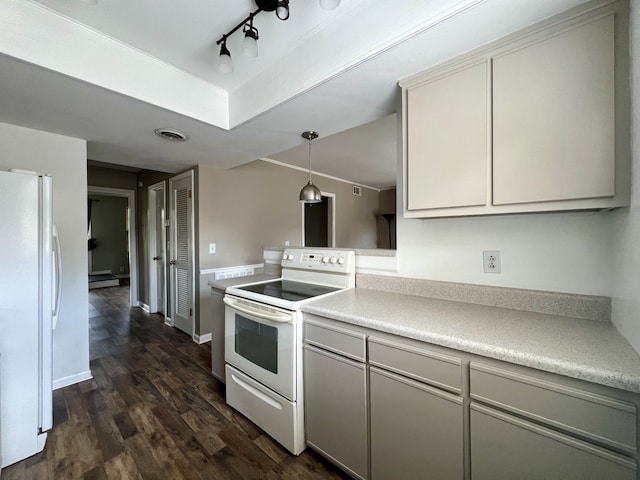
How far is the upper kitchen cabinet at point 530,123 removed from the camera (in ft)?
3.22

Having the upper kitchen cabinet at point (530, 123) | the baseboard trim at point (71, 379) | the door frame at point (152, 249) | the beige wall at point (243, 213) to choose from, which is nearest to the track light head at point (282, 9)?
the upper kitchen cabinet at point (530, 123)

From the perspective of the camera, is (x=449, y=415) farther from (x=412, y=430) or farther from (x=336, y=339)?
(x=336, y=339)

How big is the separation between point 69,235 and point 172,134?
132cm

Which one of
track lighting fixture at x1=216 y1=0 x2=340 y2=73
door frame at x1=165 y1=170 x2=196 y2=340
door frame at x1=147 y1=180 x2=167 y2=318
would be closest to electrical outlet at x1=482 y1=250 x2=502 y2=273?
track lighting fixture at x1=216 y1=0 x2=340 y2=73

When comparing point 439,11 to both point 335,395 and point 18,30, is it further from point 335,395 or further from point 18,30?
point 18,30

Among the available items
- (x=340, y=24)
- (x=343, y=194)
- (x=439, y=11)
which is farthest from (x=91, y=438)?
(x=343, y=194)

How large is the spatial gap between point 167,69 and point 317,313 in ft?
6.28

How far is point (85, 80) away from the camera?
148cm

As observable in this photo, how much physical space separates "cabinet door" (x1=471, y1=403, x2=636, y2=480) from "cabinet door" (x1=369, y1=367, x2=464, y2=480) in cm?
7

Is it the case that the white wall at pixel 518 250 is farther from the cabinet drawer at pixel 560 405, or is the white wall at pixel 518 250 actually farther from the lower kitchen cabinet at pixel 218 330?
the lower kitchen cabinet at pixel 218 330

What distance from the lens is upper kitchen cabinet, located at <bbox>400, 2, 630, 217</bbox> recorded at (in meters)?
0.98

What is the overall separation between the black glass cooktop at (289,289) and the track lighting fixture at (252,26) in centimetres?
138

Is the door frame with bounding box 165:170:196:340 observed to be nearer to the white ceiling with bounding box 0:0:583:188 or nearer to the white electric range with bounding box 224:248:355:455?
the white ceiling with bounding box 0:0:583:188

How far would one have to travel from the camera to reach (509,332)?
106 centimetres
